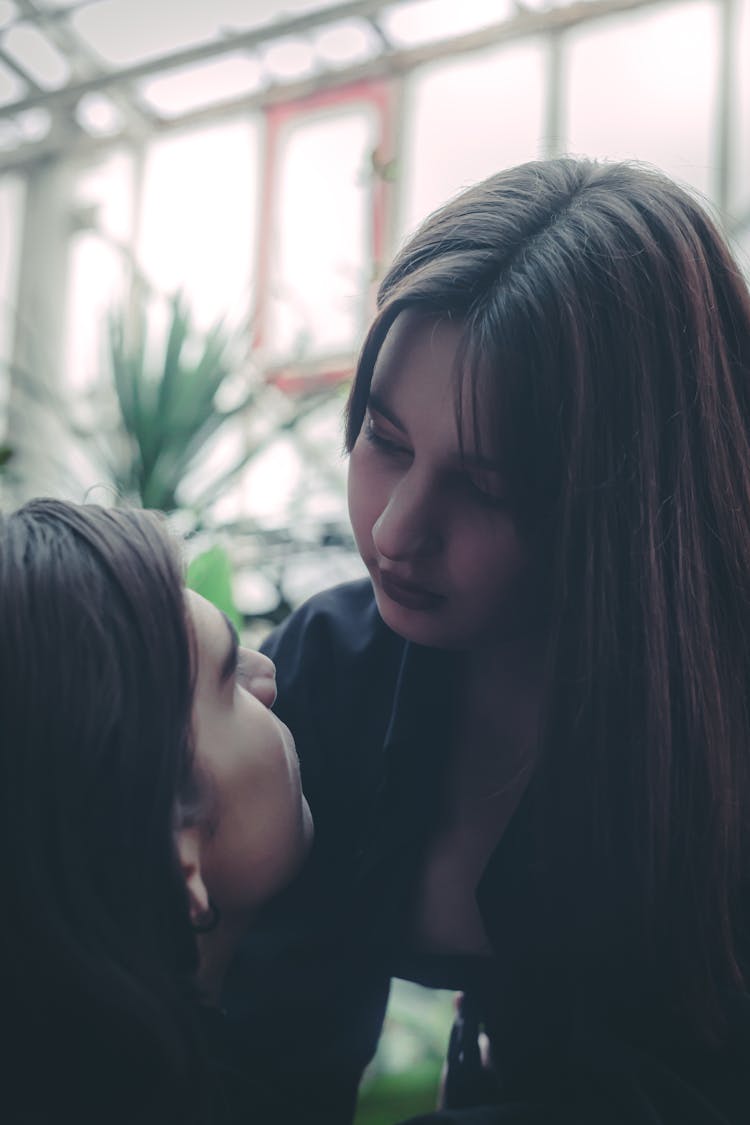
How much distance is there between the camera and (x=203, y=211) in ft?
14.7

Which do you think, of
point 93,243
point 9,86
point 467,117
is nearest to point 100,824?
point 467,117

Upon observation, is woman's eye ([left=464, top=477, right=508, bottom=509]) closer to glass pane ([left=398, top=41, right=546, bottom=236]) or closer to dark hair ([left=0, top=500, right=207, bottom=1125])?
dark hair ([left=0, top=500, right=207, bottom=1125])

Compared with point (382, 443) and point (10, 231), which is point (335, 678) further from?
point (10, 231)

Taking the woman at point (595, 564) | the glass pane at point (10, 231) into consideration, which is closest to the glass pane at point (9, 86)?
the glass pane at point (10, 231)

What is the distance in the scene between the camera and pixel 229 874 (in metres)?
0.91

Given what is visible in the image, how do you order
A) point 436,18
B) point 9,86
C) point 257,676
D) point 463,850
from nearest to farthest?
point 257,676, point 463,850, point 436,18, point 9,86

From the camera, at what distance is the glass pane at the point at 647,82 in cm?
363

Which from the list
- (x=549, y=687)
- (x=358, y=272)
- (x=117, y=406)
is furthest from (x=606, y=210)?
(x=117, y=406)

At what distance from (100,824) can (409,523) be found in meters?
0.31

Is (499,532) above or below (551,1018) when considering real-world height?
above

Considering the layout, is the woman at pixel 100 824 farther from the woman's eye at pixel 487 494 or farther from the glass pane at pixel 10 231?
the glass pane at pixel 10 231

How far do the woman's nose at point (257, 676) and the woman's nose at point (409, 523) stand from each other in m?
0.16

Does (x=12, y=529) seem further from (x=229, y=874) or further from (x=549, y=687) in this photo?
(x=549, y=687)

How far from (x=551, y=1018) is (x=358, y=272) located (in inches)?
58.4
